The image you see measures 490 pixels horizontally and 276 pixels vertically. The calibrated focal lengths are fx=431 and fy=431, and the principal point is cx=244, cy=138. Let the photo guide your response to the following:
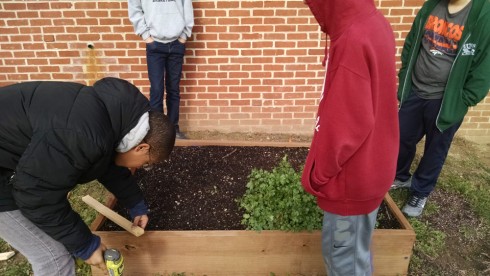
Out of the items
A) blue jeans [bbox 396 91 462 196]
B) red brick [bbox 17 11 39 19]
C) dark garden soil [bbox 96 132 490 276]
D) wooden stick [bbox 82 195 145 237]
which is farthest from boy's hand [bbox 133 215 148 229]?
red brick [bbox 17 11 39 19]

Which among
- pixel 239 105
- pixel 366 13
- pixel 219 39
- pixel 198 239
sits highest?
pixel 366 13

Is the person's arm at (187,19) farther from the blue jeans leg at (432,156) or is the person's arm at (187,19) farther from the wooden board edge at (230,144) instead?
the blue jeans leg at (432,156)

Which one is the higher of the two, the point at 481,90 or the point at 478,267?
the point at 481,90

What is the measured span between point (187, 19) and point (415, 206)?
9.14 ft

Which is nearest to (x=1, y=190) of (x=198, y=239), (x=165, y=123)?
(x=165, y=123)

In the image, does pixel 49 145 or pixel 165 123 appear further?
pixel 165 123

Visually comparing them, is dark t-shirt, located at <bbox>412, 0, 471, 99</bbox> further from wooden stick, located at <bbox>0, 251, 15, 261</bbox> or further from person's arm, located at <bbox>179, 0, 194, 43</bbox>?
wooden stick, located at <bbox>0, 251, 15, 261</bbox>

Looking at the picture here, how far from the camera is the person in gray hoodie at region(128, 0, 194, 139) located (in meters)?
4.22

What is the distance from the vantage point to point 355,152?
205cm

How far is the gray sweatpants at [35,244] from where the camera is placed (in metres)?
2.22

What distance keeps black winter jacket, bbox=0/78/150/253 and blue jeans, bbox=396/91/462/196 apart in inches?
93.1

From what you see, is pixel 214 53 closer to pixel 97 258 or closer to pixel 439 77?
pixel 439 77

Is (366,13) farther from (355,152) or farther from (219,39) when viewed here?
(219,39)

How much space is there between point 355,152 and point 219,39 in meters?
3.05
